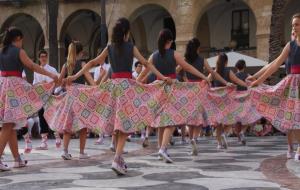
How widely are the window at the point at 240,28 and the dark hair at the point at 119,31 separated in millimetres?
21293

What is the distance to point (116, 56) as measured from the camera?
744 cm

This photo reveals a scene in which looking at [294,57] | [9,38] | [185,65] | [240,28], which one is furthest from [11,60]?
[240,28]

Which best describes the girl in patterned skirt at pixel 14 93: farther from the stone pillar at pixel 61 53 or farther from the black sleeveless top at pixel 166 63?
the stone pillar at pixel 61 53

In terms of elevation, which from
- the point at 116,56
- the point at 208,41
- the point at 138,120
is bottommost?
the point at 138,120

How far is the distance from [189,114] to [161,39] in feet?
3.97

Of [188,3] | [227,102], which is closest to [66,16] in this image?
[188,3]

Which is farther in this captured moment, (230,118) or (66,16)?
(66,16)

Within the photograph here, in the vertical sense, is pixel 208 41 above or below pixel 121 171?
above

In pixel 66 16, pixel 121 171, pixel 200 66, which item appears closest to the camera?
pixel 121 171

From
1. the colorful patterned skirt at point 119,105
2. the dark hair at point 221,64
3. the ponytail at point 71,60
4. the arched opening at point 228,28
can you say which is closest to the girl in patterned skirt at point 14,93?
the colorful patterned skirt at point 119,105

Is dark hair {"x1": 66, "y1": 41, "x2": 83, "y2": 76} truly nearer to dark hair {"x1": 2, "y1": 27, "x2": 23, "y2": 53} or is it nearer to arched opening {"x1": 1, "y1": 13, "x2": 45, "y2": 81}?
dark hair {"x1": 2, "y1": 27, "x2": 23, "y2": 53}

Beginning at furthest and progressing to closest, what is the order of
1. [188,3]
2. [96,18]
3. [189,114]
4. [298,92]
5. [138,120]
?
1. [96,18]
2. [188,3]
3. [189,114]
4. [298,92]
5. [138,120]

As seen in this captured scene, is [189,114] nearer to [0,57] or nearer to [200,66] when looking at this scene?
[200,66]

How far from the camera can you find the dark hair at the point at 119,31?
7371 millimetres
